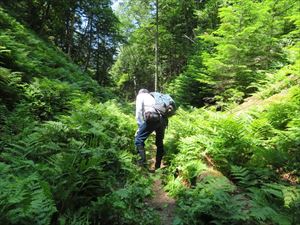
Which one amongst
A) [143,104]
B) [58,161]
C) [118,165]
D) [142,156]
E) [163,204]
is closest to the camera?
[58,161]

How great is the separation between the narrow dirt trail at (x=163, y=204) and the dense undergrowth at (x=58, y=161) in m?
0.22

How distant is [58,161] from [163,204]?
1.91m

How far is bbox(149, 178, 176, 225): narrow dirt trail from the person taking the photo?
4.27 meters

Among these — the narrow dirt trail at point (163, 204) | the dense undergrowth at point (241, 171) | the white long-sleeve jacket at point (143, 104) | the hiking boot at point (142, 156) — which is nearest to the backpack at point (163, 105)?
the white long-sleeve jacket at point (143, 104)

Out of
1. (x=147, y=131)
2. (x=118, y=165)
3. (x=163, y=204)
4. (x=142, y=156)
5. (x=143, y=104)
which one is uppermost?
(x=143, y=104)

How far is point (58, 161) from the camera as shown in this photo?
13.6ft

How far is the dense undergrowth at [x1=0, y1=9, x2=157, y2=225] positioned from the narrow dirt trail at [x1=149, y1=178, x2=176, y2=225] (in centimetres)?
22

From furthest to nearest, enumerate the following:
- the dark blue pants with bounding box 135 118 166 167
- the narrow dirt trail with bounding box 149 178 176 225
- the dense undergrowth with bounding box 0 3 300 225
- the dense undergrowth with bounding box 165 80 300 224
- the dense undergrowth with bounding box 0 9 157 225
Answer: the dark blue pants with bounding box 135 118 166 167 → the narrow dirt trail with bounding box 149 178 176 225 → the dense undergrowth with bounding box 165 80 300 224 → the dense undergrowth with bounding box 0 3 300 225 → the dense undergrowth with bounding box 0 9 157 225

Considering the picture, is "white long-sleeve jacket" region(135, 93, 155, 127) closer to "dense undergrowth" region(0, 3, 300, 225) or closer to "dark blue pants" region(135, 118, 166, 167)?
"dark blue pants" region(135, 118, 166, 167)

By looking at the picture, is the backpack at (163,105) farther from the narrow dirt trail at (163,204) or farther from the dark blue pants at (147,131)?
the narrow dirt trail at (163,204)

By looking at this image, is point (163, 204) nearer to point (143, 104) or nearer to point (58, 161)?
point (58, 161)

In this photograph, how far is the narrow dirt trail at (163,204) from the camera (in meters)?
4.27

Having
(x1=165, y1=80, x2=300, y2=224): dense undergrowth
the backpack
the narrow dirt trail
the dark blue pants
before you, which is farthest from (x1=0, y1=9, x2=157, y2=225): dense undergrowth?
the backpack

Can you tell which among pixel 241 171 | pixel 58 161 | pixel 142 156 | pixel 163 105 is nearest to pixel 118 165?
pixel 142 156
